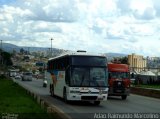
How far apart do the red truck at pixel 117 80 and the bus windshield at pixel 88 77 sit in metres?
8.23

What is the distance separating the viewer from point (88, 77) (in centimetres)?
2762

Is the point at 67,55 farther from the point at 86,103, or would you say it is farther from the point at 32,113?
the point at 32,113

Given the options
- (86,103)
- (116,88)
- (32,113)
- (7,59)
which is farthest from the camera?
(7,59)

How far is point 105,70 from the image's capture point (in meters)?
27.8

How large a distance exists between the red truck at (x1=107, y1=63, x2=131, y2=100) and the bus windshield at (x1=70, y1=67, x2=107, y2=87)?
27.0ft

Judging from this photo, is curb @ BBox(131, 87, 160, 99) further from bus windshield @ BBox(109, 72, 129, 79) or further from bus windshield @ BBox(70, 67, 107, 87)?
bus windshield @ BBox(70, 67, 107, 87)

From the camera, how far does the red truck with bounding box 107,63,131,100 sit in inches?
1419

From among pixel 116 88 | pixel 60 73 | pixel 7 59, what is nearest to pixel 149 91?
pixel 116 88

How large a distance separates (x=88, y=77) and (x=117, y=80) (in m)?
8.89

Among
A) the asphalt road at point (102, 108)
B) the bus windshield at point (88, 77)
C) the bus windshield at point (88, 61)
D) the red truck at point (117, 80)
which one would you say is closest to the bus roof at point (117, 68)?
the red truck at point (117, 80)

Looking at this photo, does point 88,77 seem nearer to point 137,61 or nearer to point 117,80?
point 117,80

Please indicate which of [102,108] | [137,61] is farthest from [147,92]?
[137,61]

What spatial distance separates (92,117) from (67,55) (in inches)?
393

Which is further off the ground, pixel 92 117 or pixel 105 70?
pixel 105 70
